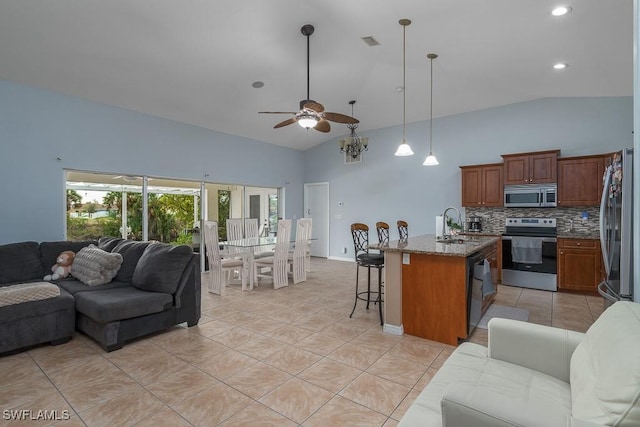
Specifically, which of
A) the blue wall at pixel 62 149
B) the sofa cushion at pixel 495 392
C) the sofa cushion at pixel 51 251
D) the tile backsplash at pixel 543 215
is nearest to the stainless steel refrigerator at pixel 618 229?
the sofa cushion at pixel 495 392

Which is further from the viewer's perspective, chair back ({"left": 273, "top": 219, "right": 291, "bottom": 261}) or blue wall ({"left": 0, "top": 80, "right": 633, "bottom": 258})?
chair back ({"left": 273, "top": 219, "right": 291, "bottom": 261})

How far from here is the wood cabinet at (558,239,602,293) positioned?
184 inches

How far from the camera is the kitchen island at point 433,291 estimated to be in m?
2.98

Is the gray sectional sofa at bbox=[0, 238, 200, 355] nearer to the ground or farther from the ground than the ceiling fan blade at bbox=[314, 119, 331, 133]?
nearer to the ground

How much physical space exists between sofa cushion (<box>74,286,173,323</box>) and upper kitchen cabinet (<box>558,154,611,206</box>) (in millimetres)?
5961

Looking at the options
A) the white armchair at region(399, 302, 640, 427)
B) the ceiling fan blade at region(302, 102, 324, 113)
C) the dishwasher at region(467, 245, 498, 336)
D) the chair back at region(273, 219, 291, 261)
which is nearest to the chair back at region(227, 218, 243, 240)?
the chair back at region(273, 219, 291, 261)

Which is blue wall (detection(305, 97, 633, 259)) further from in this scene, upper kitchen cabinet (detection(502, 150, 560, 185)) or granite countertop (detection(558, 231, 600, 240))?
granite countertop (detection(558, 231, 600, 240))

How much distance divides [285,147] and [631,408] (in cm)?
790

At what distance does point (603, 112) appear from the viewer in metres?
4.96

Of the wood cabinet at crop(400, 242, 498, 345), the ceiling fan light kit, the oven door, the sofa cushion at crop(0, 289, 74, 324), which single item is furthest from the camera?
the oven door

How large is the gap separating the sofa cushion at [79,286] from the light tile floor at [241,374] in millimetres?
485

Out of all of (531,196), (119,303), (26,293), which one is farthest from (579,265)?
(26,293)

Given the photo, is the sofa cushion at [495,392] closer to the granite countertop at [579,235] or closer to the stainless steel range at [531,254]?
the stainless steel range at [531,254]

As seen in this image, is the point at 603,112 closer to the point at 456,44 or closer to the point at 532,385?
the point at 456,44
